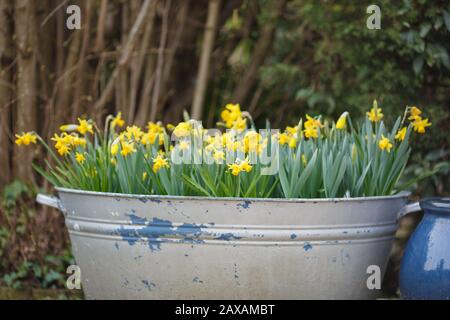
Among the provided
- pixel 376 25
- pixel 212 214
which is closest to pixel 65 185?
pixel 212 214

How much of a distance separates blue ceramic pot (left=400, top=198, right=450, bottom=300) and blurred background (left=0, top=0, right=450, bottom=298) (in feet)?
1.23

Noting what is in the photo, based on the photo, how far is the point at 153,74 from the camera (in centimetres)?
344

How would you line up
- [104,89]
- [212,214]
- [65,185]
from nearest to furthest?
[212,214], [65,185], [104,89]

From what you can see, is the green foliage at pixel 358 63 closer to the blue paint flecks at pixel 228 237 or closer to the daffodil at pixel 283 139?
the daffodil at pixel 283 139

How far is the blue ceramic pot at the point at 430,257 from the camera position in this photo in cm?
220

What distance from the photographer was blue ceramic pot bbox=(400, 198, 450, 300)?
2201mm

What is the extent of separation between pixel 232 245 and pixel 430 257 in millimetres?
568

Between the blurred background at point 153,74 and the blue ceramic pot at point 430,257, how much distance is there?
1.23 ft

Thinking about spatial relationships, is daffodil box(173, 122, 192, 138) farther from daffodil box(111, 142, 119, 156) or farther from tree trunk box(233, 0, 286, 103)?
tree trunk box(233, 0, 286, 103)

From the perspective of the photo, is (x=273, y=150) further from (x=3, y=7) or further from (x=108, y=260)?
(x=3, y=7)

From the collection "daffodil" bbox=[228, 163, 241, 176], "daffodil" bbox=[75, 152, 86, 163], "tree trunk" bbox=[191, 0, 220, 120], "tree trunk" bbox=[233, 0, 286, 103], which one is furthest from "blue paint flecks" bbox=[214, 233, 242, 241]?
"tree trunk" bbox=[233, 0, 286, 103]

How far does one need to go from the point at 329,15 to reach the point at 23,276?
1.65 metres

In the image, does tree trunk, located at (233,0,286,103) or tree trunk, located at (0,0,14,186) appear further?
tree trunk, located at (233,0,286,103)
